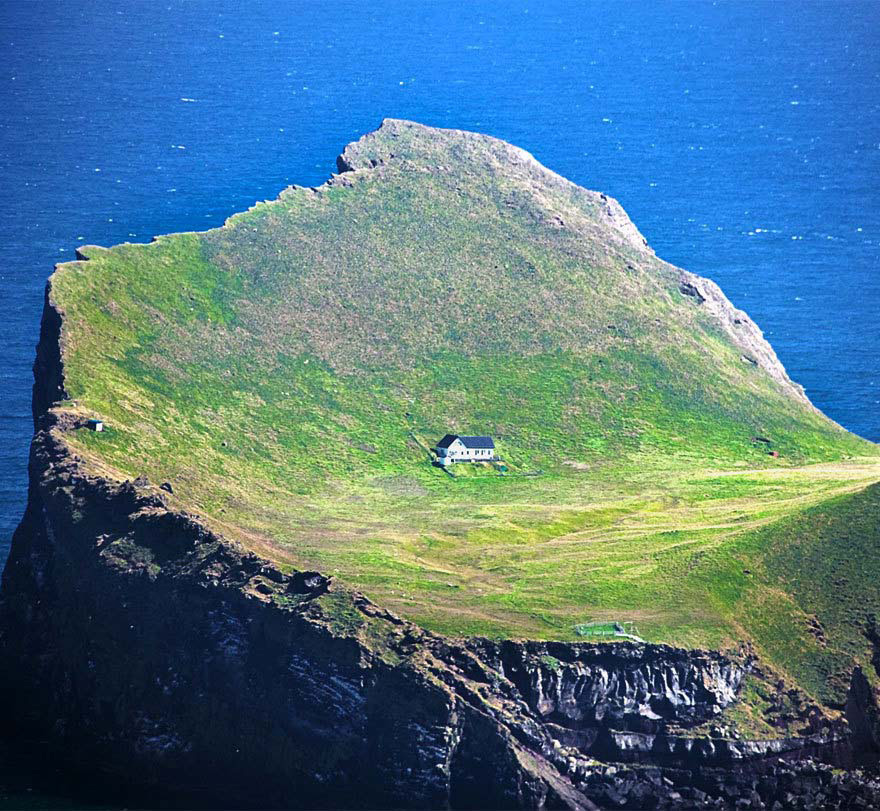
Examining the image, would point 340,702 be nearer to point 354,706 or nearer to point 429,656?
point 354,706

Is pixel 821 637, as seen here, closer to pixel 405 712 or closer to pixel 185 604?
pixel 405 712

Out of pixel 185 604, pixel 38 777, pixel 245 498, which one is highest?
pixel 245 498

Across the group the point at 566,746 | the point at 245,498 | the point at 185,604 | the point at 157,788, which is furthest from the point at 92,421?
the point at 566,746

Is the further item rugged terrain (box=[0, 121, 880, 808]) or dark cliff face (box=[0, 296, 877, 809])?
rugged terrain (box=[0, 121, 880, 808])

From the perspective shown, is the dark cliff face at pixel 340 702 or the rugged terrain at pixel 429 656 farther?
the rugged terrain at pixel 429 656

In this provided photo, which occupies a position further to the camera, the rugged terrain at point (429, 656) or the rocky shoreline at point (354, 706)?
the rugged terrain at point (429, 656)

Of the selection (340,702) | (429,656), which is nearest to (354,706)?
(340,702)

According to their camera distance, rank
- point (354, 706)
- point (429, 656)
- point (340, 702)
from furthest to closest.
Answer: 1. point (429, 656)
2. point (340, 702)
3. point (354, 706)

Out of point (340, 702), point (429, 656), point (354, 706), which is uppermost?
point (429, 656)
